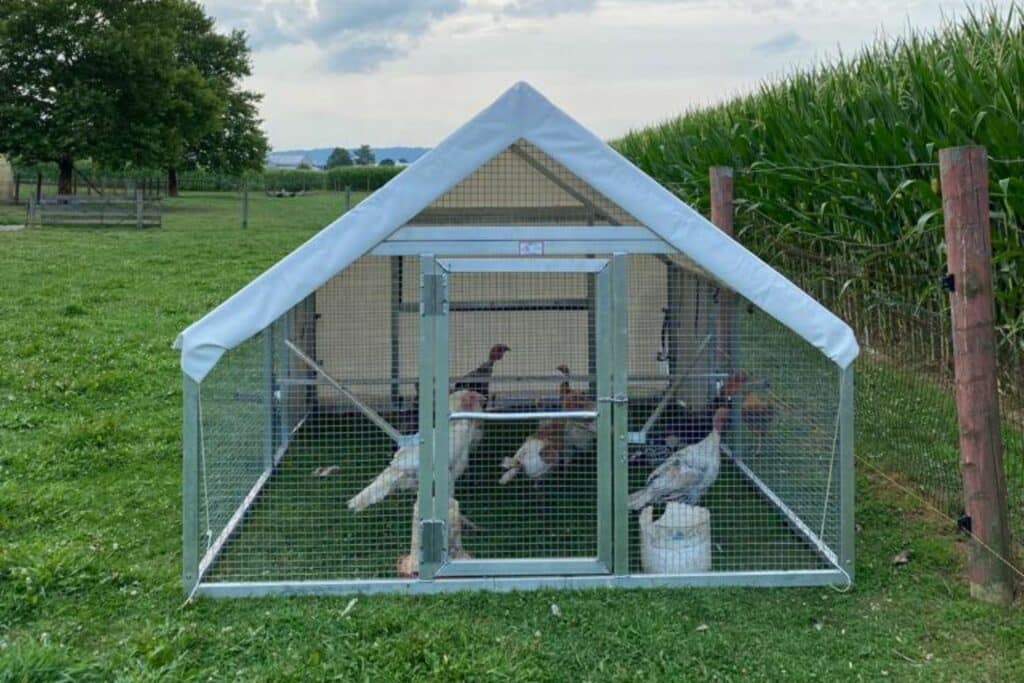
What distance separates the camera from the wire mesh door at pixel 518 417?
378 centimetres

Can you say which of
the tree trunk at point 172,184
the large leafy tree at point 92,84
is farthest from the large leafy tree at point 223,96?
the large leafy tree at point 92,84

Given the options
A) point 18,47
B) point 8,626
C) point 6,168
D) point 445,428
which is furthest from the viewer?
point 6,168

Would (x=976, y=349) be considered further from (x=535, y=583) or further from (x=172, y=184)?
(x=172, y=184)

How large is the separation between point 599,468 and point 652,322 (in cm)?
215

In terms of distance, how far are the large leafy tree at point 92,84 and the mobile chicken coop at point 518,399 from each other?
1156 inches

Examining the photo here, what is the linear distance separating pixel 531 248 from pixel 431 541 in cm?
126

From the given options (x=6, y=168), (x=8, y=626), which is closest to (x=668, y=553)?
(x=8, y=626)

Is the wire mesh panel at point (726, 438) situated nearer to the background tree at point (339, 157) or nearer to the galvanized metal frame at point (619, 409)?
the galvanized metal frame at point (619, 409)

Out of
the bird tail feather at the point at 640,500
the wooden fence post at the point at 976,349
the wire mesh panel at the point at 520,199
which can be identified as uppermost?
the wire mesh panel at the point at 520,199

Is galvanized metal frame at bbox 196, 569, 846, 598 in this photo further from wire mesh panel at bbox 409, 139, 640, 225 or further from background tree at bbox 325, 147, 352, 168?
background tree at bbox 325, 147, 352, 168

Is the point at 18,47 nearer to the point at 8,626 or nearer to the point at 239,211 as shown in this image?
the point at 239,211

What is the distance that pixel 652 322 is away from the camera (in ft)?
19.2

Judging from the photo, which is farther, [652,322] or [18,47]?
[18,47]

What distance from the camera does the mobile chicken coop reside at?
3.71 m
